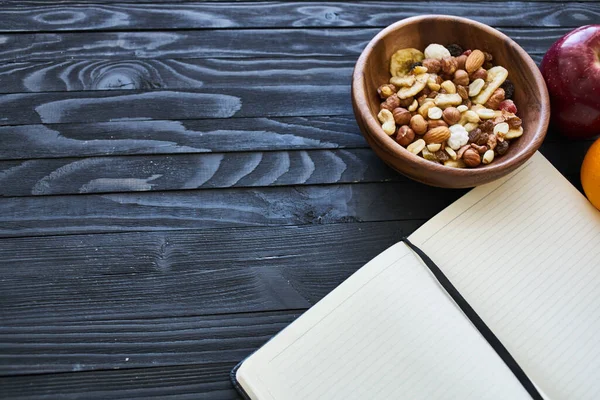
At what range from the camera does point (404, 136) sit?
60 cm

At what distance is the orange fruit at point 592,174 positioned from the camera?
62cm

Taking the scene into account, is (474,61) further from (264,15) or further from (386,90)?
(264,15)

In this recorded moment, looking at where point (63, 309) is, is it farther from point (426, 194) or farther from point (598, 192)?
point (598, 192)

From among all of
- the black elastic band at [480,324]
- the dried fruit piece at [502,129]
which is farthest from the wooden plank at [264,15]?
the black elastic band at [480,324]

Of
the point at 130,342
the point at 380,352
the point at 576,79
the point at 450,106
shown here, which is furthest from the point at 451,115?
the point at 130,342

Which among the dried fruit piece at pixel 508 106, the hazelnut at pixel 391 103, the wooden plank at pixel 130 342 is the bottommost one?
the wooden plank at pixel 130 342

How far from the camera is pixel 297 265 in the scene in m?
0.61

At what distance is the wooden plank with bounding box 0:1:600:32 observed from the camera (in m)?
0.71

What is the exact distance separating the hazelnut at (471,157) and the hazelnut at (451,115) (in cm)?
4

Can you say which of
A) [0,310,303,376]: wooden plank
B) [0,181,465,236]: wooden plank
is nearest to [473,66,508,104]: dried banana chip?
[0,181,465,236]: wooden plank

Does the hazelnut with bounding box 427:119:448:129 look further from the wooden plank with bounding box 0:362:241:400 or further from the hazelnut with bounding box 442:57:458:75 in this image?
the wooden plank with bounding box 0:362:241:400

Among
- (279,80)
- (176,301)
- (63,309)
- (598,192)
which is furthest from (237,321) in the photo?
(598,192)

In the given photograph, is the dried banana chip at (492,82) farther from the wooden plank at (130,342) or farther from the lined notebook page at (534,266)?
the wooden plank at (130,342)

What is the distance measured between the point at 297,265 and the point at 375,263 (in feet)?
0.28
